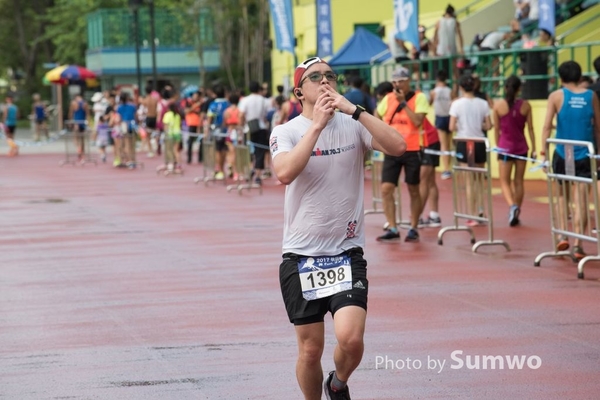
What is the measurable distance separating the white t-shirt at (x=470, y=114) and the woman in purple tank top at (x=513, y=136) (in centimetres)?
45

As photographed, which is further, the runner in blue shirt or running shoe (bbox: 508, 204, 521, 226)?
the runner in blue shirt

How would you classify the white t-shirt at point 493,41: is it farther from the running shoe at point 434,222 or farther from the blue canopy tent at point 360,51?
the running shoe at point 434,222

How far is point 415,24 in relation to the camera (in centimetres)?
2570

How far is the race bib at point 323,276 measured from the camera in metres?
6.38

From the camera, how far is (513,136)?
635 inches

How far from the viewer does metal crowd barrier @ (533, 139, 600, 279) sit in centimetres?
1182

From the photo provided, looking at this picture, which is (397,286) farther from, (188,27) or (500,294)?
(188,27)

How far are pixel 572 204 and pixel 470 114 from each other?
14.3 feet

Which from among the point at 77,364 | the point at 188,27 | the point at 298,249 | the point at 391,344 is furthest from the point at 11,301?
the point at 188,27

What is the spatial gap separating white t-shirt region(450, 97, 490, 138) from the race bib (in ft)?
34.5

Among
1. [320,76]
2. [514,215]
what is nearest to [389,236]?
[514,215]

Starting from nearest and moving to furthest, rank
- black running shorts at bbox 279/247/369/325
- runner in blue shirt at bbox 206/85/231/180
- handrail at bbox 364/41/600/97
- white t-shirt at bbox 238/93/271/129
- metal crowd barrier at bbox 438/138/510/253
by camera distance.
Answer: black running shorts at bbox 279/247/369/325, metal crowd barrier at bbox 438/138/510/253, handrail at bbox 364/41/600/97, white t-shirt at bbox 238/93/271/129, runner in blue shirt at bbox 206/85/231/180

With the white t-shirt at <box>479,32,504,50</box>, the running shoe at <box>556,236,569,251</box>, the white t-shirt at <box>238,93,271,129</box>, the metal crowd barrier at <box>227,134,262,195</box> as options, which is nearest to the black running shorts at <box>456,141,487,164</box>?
the running shoe at <box>556,236,569,251</box>

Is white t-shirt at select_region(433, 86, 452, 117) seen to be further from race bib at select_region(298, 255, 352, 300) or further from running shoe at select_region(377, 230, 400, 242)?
race bib at select_region(298, 255, 352, 300)
